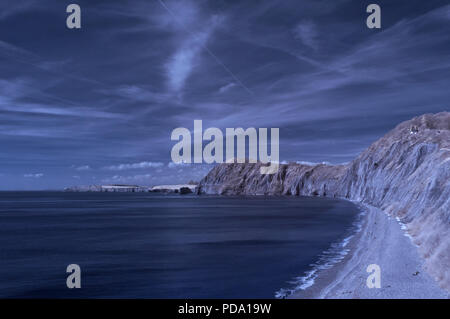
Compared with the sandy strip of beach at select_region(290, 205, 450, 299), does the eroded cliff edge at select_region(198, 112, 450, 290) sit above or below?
above

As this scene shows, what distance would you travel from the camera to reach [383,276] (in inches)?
782

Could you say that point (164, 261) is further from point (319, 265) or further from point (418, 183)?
point (418, 183)

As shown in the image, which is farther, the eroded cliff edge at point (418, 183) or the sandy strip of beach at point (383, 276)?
the eroded cliff edge at point (418, 183)

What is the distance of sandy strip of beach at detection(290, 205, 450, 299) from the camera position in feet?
55.5

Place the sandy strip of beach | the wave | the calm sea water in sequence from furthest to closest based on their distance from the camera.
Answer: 1. the calm sea water
2. the wave
3. the sandy strip of beach

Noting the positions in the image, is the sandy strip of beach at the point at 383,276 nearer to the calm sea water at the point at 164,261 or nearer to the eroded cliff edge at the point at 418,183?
the eroded cliff edge at the point at 418,183

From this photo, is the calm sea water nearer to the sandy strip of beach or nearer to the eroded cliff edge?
the sandy strip of beach

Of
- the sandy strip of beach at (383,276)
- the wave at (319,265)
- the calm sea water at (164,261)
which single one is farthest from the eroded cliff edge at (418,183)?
the calm sea water at (164,261)

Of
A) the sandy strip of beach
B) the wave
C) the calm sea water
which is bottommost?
the calm sea water

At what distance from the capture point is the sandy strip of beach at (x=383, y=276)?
16906mm

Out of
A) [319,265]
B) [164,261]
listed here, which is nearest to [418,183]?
[319,265]

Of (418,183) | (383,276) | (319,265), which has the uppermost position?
(418,183)

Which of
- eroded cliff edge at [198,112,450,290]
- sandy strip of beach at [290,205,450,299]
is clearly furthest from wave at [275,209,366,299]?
eroded cliff edge at [198,112,450,290]
